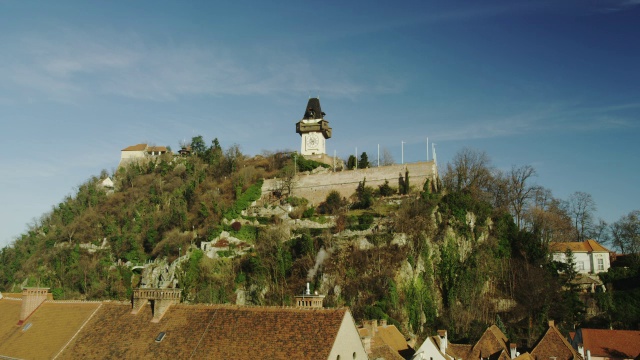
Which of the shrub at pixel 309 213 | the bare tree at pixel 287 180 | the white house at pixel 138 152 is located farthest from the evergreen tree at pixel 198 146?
the shrub at pixel 309 213

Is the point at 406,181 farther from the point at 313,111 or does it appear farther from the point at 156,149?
the point at 156,149

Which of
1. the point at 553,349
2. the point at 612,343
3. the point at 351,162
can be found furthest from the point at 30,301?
the point at 351,162

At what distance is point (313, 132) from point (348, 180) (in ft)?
48.1

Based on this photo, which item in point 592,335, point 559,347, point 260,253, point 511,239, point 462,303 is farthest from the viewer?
point 511,239

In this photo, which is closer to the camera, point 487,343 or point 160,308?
point 160,308

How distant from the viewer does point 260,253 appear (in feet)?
160

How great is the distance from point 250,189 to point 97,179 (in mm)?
30963

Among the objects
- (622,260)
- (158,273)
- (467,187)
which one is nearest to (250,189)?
(158,273)

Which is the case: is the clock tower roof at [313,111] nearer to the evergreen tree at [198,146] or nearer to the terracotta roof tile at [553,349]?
the evergreen tree at [198,146]

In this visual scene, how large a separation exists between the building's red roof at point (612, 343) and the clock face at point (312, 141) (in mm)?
41161

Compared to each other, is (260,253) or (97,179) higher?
(97,179)

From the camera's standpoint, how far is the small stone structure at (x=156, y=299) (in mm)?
21234

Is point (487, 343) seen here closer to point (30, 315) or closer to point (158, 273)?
point (30, 315)

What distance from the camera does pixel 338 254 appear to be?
4606 cm
